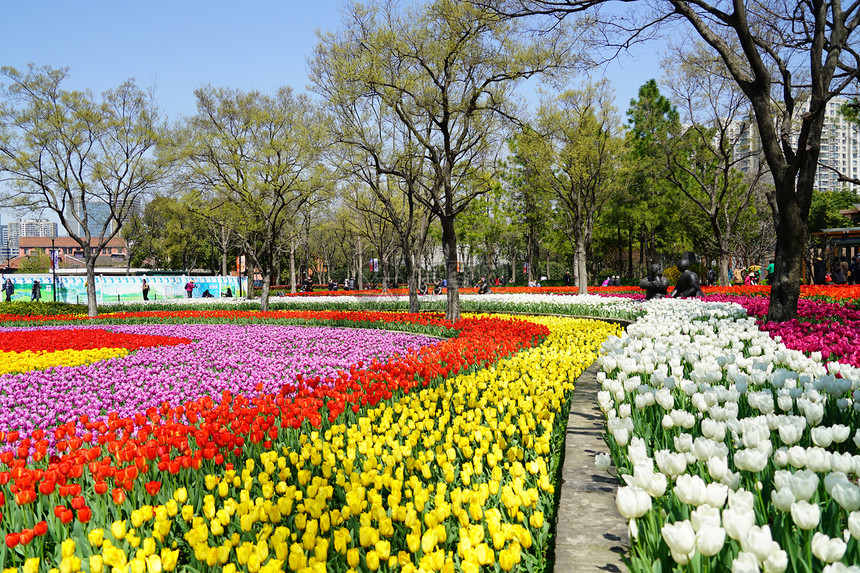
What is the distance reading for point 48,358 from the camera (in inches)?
333

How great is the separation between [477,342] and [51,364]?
6.22 metres

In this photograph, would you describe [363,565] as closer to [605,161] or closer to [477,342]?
[477,342]

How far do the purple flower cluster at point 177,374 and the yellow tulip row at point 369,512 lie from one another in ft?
8.59

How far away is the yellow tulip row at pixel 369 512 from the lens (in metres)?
1.84

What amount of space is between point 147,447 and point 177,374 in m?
4.29

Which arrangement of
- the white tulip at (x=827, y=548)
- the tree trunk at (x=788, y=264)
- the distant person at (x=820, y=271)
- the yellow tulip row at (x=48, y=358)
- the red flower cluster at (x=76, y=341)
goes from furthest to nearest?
the distant person at (x=820, y=271)
the red flower cluster at (x=76, y=341)
the tree trunk at (x=788, y=264)
the yellow tulip row at (x=48, y=358)
the white tulip at (x=827, y=548)

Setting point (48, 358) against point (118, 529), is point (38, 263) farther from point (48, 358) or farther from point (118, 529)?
point (118, 529)

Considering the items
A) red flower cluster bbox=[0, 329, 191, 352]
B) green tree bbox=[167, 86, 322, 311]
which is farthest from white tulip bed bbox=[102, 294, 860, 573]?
green tree bbox=[167, 86, 322, 311]

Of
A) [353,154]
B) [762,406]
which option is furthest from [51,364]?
[353,154]

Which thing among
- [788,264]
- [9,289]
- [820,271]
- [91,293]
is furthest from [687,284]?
[9,289]

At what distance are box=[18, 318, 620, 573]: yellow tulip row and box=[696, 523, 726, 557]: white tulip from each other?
560mm

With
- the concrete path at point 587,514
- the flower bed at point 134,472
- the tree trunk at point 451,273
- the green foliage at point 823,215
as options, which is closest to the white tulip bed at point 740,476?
the concrete path at point 587,514

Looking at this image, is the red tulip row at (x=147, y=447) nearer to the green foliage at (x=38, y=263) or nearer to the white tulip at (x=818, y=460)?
the white tulip at (x=818, y=460)

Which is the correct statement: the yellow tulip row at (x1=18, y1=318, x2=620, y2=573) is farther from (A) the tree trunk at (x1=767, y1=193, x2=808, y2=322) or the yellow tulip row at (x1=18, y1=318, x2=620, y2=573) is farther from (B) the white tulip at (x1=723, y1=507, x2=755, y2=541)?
(A) the tree trunk at (x1=767, y1=193, x2=808, y2=322)
